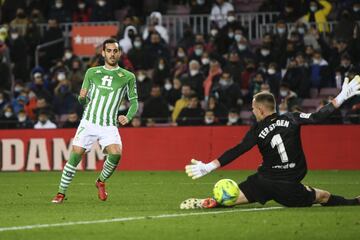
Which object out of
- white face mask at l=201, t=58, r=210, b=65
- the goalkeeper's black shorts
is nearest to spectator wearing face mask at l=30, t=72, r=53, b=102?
white face mask at l=201, t=58, r=210, b=65

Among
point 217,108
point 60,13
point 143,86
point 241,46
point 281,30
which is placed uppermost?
point 60,13

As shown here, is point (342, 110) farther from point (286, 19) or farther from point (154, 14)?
point (154, 14)

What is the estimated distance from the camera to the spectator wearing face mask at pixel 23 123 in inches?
1034

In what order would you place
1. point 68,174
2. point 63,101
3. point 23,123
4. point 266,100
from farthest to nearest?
1. point 63,101
2. point 23,123
3. point 68,174
4. point 266,100

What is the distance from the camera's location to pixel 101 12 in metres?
30.9

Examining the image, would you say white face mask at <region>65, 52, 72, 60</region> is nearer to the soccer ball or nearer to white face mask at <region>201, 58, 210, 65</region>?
white face mask at <region>201, 58, 210, 65</region>

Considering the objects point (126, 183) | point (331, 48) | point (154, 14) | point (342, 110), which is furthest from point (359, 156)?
point (154, 14)

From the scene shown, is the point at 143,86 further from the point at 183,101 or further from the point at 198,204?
the point at 198,204

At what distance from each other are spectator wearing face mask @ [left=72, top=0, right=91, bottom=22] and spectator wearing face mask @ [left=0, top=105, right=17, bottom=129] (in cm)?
523

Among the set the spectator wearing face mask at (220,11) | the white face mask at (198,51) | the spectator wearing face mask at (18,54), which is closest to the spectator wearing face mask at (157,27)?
the white face mask at (198,51)

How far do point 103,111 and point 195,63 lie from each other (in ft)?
40.0

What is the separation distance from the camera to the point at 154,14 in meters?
29.3

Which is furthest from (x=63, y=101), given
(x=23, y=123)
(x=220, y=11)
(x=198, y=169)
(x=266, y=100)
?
(x=198, y=169)

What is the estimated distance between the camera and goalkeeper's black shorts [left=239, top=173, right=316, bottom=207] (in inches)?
508
